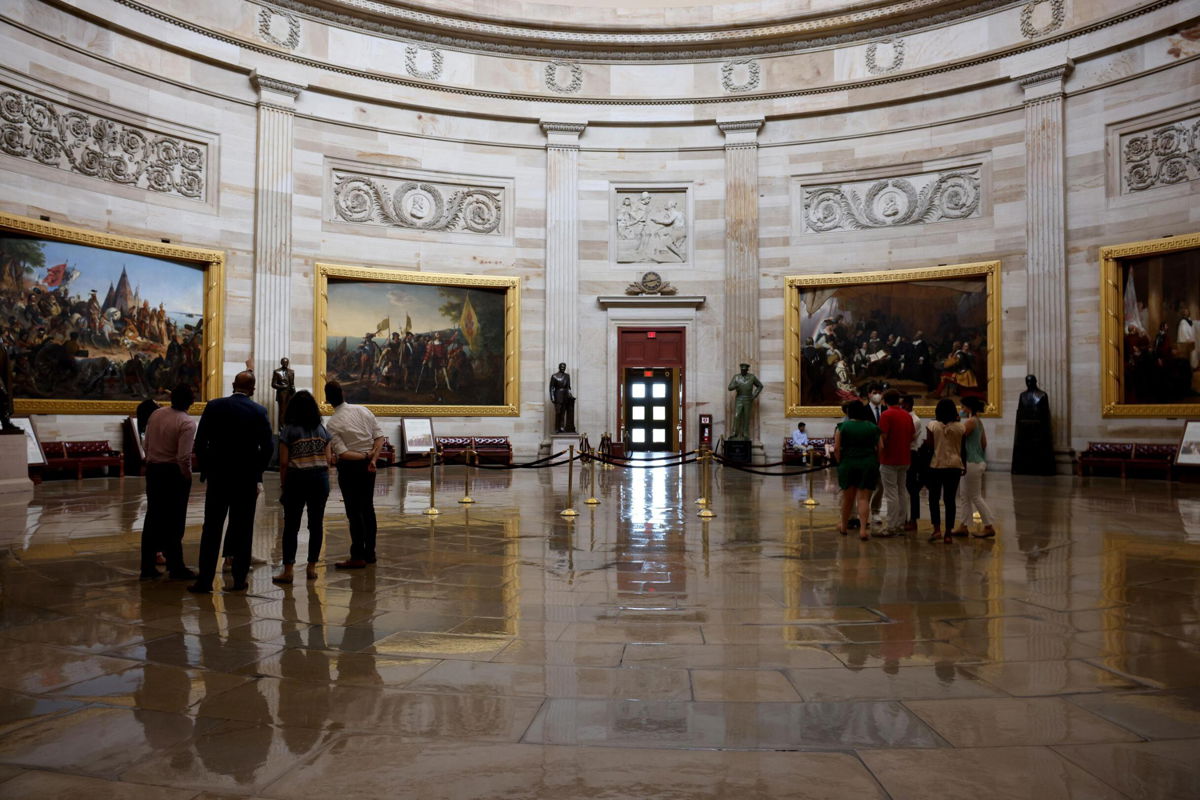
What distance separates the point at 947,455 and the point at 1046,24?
54.7 feet

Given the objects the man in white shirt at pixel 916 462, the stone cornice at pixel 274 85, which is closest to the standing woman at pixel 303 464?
the man in white shirt at pixel 916 462

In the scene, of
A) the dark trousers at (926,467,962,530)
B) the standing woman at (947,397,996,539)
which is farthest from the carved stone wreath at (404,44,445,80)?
the dark trousers at (926,467,962,530)

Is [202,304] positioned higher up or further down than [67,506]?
higher up

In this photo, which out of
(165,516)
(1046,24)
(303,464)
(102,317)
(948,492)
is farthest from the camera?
(1046,24)

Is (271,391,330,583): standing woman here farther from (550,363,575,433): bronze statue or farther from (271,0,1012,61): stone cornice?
(271,0,1012,61): stone cornice

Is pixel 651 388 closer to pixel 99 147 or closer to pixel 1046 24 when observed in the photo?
pixel 1046 24

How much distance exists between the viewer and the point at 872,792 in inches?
117

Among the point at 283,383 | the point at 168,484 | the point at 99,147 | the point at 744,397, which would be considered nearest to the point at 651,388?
the point at 744,397

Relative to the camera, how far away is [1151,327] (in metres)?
18.6

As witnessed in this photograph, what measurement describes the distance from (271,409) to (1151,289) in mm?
21346

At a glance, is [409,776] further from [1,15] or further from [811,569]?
[1,15]

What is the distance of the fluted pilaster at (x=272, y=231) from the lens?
21.0 meters

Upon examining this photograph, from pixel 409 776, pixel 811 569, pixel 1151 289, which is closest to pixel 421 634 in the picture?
pixel 409 776

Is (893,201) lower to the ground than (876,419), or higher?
higher
